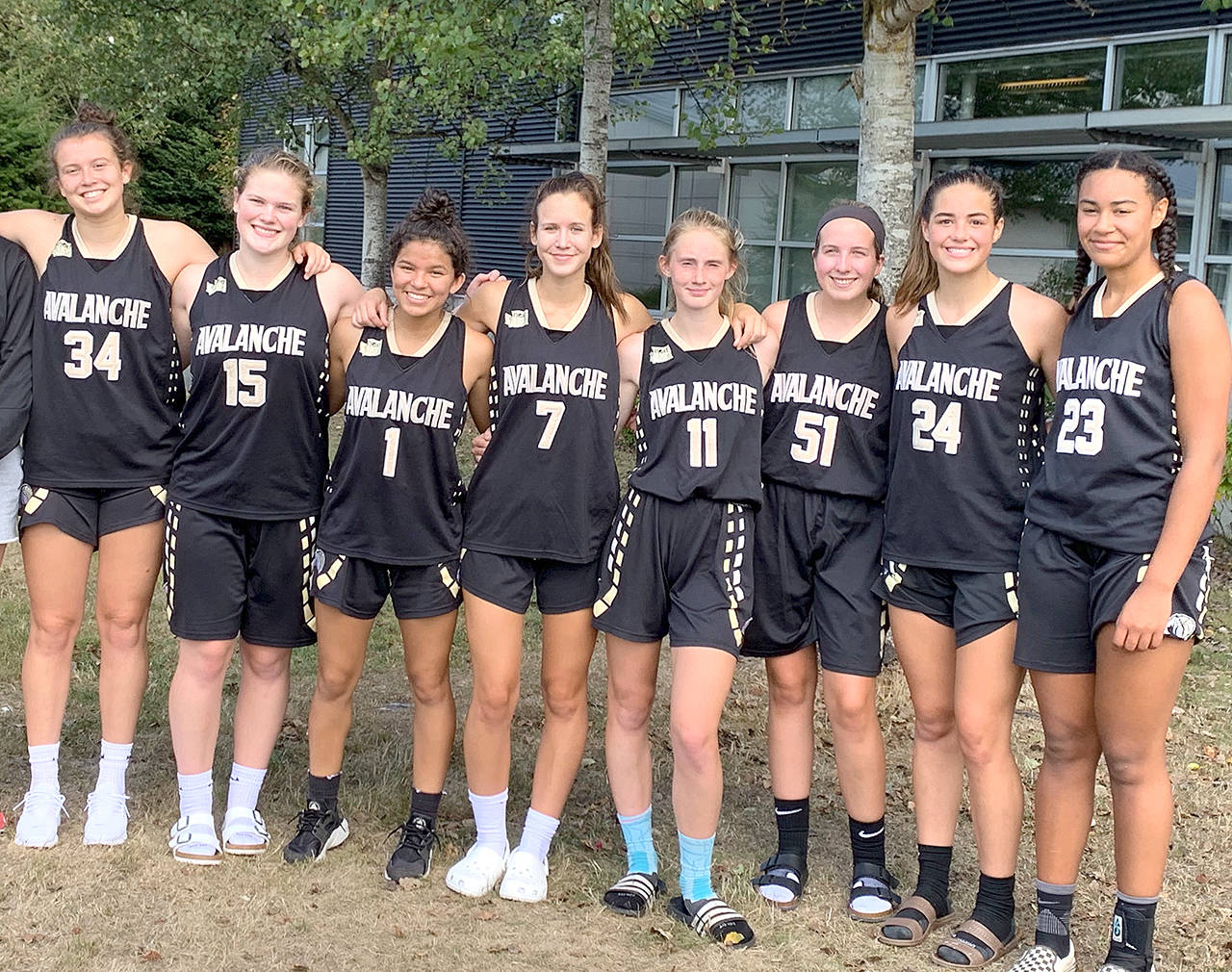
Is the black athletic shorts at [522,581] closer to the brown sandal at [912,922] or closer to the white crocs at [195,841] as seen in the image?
the white crocs at [195,841]

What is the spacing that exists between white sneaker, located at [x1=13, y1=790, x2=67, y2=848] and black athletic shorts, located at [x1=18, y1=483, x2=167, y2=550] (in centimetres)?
89

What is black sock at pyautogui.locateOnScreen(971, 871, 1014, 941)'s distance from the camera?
4031 mm

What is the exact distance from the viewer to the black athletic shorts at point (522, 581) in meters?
4.19

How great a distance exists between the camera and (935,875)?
4.22 metres

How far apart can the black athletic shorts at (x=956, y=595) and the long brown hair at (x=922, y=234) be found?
81 cm

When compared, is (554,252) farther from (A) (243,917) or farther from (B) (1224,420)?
(A) (243,917)

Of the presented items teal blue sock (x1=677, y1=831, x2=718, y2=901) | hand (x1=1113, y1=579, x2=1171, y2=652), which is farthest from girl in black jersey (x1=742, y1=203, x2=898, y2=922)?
hand (x1=1113, y1=579, x2=1171, y2=652)

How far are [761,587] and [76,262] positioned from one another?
2.43 metres

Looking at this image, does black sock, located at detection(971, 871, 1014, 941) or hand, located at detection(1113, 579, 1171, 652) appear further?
black sock, located at detection(971, 871, 1014, 941)

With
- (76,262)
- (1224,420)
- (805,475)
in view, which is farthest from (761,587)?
(76,262)

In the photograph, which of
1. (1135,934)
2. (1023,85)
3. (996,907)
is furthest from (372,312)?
(1023,85)

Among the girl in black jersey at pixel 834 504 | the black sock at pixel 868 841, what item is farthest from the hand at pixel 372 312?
the black sock at pixel 868 841

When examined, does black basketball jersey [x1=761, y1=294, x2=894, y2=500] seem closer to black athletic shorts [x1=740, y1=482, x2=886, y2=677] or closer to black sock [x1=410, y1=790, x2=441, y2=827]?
black athletic shorts [x1=740, y1=482, x2=886, y2=677]

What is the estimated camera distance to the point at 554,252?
416 cm
